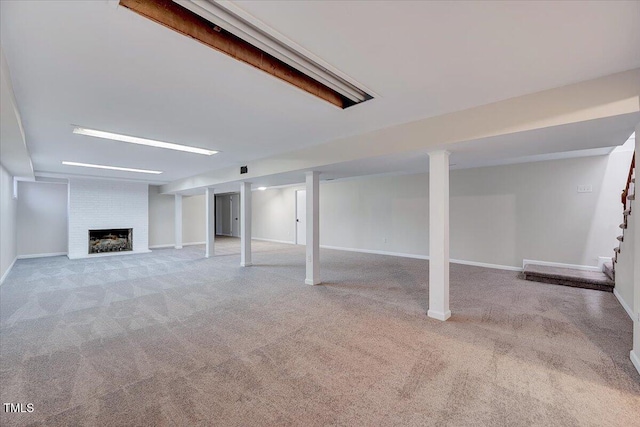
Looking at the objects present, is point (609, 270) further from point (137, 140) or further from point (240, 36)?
point (137, 140)

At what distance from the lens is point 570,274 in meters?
4.82

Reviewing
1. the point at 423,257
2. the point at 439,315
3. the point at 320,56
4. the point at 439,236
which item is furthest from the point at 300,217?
the point at 320,56

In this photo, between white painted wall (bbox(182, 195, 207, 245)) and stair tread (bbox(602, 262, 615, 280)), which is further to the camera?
white painted wall (bbox(182, 195, 207, 245))

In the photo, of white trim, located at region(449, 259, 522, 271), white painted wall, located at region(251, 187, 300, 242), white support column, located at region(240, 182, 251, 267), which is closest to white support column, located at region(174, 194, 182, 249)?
white painted wall, located at region(251, 187, 300, 242)

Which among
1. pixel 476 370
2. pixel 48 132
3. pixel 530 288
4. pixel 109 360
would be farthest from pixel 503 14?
pixel 48 132

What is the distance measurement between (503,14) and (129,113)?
3.45 meters

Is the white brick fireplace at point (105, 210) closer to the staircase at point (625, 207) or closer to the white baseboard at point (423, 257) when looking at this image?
the white baseboard at point (423, 257)

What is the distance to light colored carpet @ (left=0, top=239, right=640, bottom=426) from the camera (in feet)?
5.92

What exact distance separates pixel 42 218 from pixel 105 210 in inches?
61.0

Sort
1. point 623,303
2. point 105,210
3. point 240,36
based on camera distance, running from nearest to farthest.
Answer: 1. point 240,36
2. point 623,303
3. point 105,210

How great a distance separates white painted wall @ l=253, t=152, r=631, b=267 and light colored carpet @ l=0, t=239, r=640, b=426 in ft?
5.07

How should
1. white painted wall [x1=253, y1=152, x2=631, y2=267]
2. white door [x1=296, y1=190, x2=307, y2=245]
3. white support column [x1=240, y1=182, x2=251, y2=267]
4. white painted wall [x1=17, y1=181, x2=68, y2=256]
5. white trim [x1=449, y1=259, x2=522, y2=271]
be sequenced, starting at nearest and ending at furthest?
white painted wall [x1=253, y1=152, x2=631, y2=267], white trim [x1=449, y1=259, x2=522, y2=271], white support column [x1=240, y1=182, x2=251, y2=267], white painted wall [x1=17, y1=181, x2=68, y2=256], white door [x1=296, y1=190, x2=307, y2=245]

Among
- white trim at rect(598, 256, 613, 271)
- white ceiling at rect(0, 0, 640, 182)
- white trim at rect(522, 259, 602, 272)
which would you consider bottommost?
white trim at rect(522, 259, 602, 272)

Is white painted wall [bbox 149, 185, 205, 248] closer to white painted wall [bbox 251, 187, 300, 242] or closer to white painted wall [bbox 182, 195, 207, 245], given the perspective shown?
white painted wall [bbox 182, 195, 207, 245]
